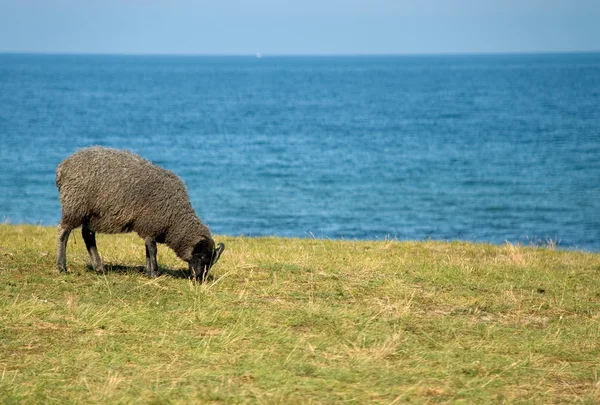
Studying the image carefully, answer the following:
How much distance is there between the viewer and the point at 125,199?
12.3 metres

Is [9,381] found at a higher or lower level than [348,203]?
higher

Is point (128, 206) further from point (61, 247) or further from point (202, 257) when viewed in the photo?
point (202, 257)

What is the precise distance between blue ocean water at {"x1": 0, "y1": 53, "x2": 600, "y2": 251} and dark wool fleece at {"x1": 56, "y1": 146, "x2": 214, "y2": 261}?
597 inches

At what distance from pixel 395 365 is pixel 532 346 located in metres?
1.92

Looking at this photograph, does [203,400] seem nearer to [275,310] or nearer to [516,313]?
[275,310]

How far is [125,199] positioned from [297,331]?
373 cm

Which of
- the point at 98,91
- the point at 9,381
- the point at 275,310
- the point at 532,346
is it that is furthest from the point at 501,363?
the point at 98,91

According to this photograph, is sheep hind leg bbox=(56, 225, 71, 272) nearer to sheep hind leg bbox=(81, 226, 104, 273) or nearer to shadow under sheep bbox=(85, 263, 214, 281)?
sheep hind leg bbox=(81, 226, 104, 273)

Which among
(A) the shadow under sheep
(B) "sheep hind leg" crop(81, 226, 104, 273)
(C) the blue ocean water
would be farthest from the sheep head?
(C) the blue ocean water

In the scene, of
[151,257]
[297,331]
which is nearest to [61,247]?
[151,257]

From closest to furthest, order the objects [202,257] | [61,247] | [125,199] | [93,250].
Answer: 1. [125,199]
2. [61,247]
3. [202,257]
4. [93,250]

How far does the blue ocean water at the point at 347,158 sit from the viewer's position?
37.8 m

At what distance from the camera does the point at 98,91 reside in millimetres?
137875

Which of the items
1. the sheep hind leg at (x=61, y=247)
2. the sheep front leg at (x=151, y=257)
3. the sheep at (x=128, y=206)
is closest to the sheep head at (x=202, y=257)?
the sheep at (x=128, y=206)
